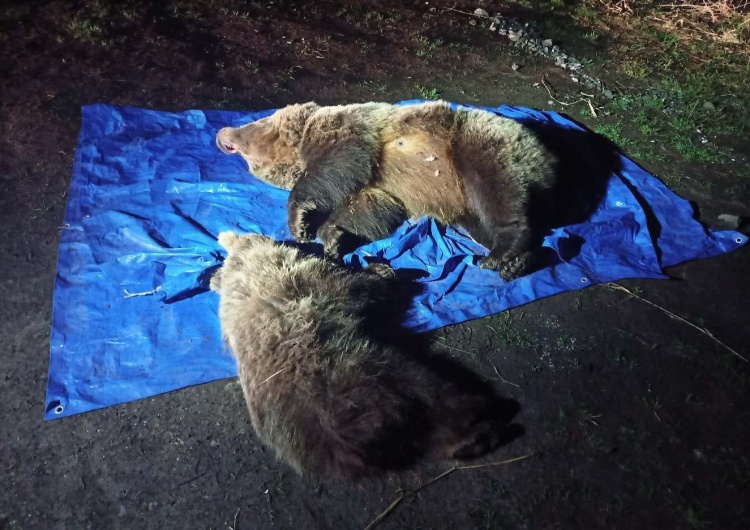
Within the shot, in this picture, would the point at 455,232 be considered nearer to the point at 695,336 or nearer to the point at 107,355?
the point at 695,336

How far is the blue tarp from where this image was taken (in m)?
3.71

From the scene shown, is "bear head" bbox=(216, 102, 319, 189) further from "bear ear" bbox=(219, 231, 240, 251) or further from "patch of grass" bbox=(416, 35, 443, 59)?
"patch of grass" bbox=(416, 35, 443, 59)

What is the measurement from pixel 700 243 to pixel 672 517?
2797 millimetres

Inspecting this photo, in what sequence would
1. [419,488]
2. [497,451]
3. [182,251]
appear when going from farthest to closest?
[182,251]
[497,451]
[419,488]

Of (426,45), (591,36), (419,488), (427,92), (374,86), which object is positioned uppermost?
(591,36)

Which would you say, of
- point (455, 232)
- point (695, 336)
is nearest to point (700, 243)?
point (695, 336)

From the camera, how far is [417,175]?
4.62 m

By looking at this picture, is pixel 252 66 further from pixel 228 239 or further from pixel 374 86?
pixel 228 239

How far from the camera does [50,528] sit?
2.93 metres

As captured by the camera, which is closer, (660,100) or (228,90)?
(228,90)

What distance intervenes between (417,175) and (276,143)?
1428 mm

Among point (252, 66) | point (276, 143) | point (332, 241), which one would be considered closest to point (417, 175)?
point (332, 241)

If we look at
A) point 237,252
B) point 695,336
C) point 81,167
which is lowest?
point 81,167

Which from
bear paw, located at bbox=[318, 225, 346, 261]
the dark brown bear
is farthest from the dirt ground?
bear paw, located at bbox=[318, 225, 346, 261]
